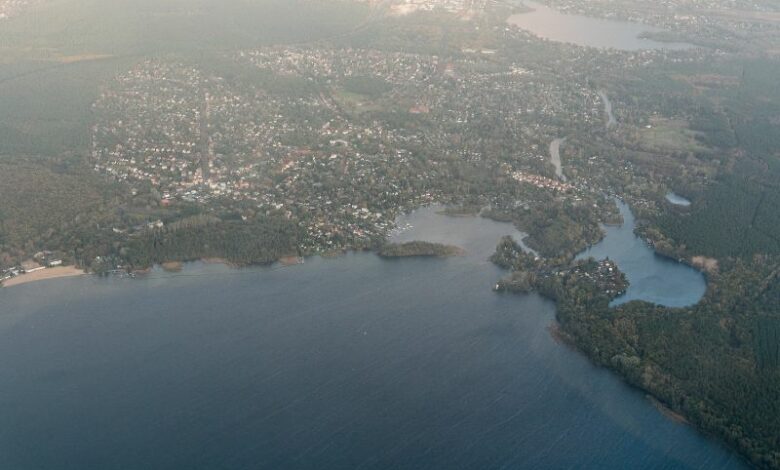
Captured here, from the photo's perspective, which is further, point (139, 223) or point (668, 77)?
point (668, 77)

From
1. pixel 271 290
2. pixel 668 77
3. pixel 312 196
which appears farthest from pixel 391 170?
pixel 668 77

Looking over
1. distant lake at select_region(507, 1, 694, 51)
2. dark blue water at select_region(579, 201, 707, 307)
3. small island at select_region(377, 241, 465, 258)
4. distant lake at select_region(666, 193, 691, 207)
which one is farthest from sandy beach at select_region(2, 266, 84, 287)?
distant lake at select_region(507, 1, 694, 51)

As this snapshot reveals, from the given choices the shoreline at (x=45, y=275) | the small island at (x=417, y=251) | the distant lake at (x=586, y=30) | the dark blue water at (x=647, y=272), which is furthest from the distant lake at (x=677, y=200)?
the distant lake at (x=586, y=30)

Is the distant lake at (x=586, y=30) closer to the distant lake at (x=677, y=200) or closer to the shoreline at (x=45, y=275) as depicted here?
the distant lake at (x=677, y=200)

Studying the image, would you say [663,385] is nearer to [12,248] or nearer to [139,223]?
[139,223]

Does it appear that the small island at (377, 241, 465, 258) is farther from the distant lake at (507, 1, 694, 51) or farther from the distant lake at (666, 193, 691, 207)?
the distant lake at (507, 1, 694, 51)

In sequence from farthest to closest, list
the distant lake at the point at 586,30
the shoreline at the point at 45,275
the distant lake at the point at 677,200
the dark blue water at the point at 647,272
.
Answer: the distant lake at the point at 586,30
the distant lake at the point at 677,200
the shoreline at the point at 45,275
the dark blue water at the point at 647,272
